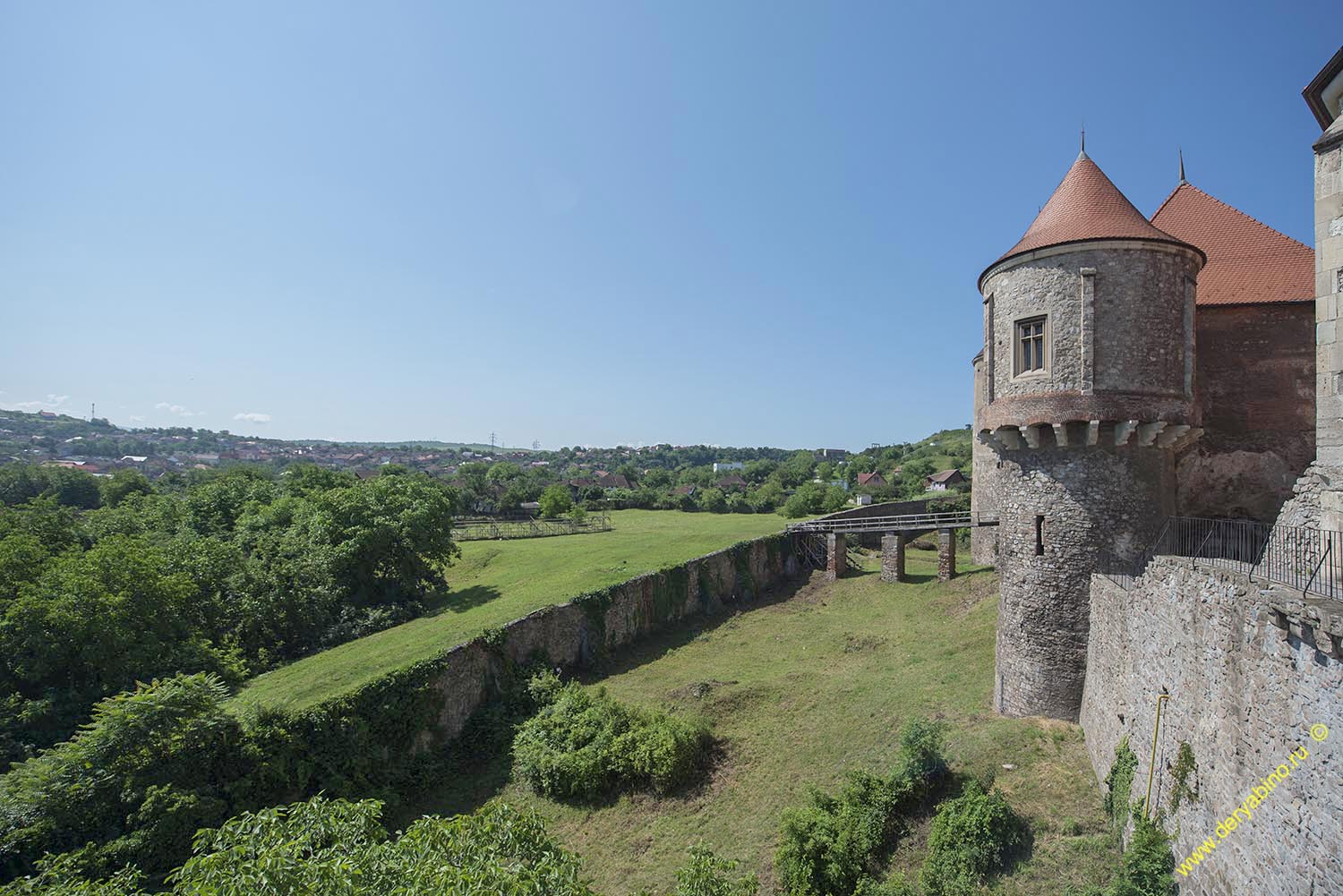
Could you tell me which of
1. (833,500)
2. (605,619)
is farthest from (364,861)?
(833,500)

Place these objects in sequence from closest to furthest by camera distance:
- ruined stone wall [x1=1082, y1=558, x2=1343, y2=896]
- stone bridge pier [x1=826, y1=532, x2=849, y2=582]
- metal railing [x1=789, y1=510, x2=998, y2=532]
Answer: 1. ruined stone wall [x1=1082, y1=558, x2=1343, y2=896]
2. metal railing [x1=789, y1=510, x2=998, y2=532]
3. stone bridge pier [x1=826, y1=532, x2=849, y2=582]

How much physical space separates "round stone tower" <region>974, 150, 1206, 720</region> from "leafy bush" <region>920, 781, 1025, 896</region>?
3.23 m

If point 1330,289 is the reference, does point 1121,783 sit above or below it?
below

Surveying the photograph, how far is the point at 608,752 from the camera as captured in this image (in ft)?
55.0

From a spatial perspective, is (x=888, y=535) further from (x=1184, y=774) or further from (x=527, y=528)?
(x=527, y=528)

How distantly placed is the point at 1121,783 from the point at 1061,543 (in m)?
4.30

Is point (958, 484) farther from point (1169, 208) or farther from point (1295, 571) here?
point (1295, 571)

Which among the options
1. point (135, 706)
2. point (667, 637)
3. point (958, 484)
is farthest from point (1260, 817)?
point (958, 484)

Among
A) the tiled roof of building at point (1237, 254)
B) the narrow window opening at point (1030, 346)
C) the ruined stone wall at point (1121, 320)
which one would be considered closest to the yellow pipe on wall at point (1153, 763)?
the ruined stone wall at point (1121, 320)

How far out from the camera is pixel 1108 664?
11164 millimetres

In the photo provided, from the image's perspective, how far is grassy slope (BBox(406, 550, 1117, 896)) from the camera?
11.0 meters

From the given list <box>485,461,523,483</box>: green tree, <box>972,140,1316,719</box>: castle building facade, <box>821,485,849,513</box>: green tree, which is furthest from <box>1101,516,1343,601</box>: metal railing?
<box>485,461,523,483</box>: green tree

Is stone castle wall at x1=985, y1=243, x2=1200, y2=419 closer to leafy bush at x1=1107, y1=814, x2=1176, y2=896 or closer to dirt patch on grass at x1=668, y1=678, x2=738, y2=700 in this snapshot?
leafy bush at x1=1107, y1=814, x2=1176, y2=896

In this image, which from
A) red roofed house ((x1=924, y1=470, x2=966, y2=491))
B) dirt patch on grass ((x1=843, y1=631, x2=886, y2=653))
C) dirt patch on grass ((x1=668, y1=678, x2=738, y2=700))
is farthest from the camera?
red roofed house ((x1=924, y1=470, x2=966, y2=491))
